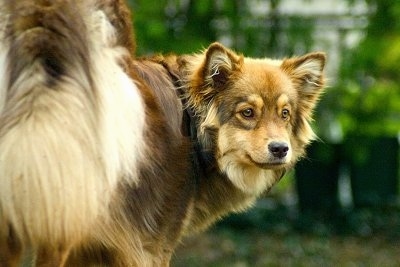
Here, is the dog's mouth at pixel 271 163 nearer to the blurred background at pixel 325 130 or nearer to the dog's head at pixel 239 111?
the dog's head at pixel 239 111

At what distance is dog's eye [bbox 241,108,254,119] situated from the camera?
7109mm

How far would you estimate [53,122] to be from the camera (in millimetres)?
5441

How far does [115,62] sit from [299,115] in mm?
1851

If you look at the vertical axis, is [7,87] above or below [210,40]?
above

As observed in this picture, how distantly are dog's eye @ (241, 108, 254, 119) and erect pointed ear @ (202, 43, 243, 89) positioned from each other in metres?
0.24

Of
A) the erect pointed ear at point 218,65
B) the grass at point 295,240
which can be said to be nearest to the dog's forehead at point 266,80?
the erect pointed ear at point 218,65

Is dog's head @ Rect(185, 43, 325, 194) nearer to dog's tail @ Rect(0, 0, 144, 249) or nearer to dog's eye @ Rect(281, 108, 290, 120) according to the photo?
dog's eye @ Rect(281, 108, 290, 120)

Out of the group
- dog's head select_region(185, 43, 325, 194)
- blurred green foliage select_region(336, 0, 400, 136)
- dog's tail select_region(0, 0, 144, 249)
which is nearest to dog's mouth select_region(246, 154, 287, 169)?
dog's head select_region(185, 43, 325, 194)

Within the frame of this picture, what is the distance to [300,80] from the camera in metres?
7.48

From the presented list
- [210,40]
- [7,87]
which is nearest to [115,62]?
[7,87]

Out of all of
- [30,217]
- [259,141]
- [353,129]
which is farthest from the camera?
[353,129]

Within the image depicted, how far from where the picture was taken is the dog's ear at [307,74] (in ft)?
24.4

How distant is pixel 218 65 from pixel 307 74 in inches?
28.9

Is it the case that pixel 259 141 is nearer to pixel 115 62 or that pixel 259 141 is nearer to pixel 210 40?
pixel 115 62
